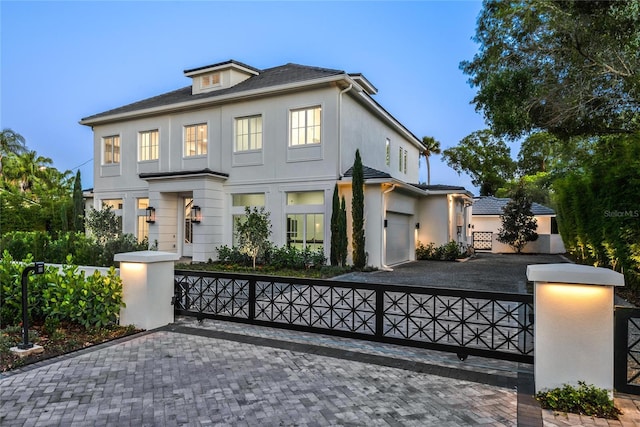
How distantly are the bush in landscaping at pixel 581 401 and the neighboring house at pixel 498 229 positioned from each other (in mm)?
21907

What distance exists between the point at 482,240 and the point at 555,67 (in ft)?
63.5

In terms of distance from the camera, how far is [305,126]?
13.8m

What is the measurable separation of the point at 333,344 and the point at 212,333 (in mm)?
1828

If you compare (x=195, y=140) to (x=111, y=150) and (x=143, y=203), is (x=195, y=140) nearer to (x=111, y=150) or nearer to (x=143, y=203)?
(x=143, y=203)

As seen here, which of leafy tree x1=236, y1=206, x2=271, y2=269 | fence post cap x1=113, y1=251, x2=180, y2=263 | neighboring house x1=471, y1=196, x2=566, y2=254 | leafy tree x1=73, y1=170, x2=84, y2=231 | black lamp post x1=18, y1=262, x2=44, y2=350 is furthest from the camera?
neighboring house x1=471, y1=196, x2=566, y2=254

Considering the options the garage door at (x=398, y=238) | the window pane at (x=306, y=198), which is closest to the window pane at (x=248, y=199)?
the window pane at (x=306, y=198)

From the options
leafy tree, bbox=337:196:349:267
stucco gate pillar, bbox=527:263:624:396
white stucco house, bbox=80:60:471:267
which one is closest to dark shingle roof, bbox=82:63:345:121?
white stucco house, bbox=80:60:471:267

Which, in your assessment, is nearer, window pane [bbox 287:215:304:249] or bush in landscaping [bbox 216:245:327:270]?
bush in landscaping [bbox 216:245:327:270]

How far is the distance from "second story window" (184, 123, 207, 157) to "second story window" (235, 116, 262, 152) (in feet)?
5.30

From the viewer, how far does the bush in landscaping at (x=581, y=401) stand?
3365 mm

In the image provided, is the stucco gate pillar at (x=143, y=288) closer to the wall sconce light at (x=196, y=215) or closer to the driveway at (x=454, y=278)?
the driveway at (x=454, y=278)

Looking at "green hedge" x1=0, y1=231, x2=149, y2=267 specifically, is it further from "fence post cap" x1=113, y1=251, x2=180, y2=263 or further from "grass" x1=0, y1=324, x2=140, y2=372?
"fence post cap" x1=113, y1=251, x2=180, y2=263

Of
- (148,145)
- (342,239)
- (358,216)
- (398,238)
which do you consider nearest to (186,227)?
(148,145)

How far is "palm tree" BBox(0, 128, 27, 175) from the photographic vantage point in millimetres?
28609
